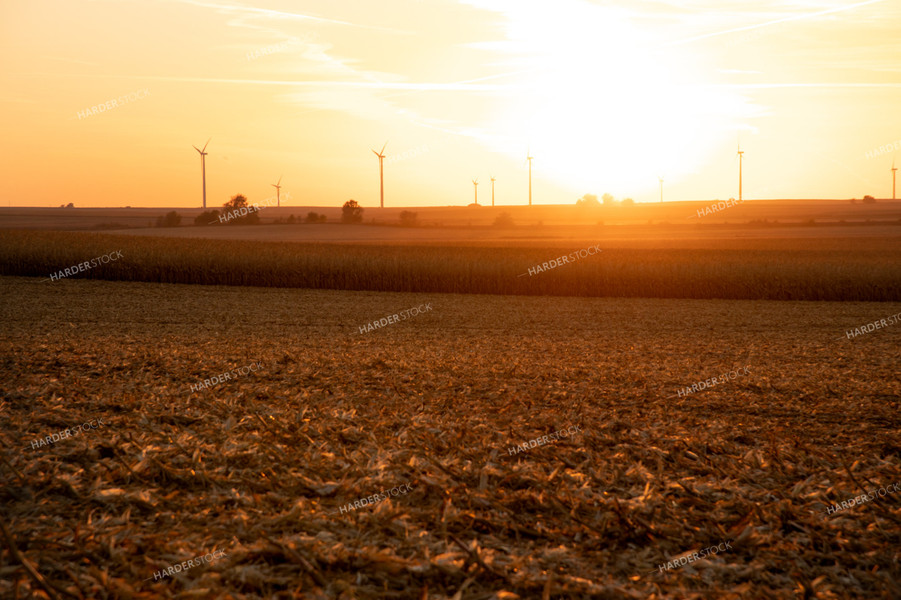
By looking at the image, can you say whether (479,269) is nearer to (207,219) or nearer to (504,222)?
(504,222)

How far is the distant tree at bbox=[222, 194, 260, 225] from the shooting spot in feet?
225

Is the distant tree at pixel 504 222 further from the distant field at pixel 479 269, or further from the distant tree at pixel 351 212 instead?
the distant field at pixel 479 269

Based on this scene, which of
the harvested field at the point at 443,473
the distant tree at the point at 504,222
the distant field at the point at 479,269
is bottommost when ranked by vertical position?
the harvested field at the point at 443,473

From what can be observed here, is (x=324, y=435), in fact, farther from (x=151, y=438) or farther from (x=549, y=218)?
(x=549, y=218)

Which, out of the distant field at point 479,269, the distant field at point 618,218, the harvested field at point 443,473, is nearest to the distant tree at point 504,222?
the distant field at point 618,218

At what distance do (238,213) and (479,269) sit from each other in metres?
52.7

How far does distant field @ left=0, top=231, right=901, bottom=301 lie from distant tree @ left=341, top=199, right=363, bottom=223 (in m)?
45.9

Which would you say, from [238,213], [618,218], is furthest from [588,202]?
[238,213]

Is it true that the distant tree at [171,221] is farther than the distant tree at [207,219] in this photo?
Yes

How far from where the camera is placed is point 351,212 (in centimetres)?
7344

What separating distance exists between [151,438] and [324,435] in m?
1.50

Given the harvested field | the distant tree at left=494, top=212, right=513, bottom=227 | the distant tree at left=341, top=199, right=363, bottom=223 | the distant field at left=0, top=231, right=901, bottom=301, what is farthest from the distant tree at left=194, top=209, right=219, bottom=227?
the harvested field

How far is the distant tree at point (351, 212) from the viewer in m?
72.9

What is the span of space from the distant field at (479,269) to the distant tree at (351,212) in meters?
45.9
